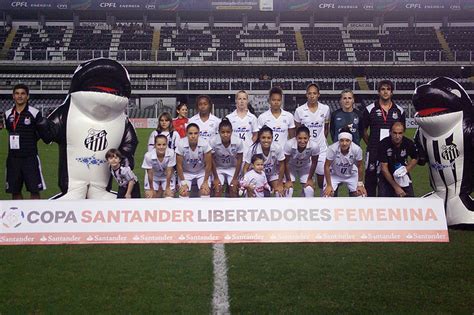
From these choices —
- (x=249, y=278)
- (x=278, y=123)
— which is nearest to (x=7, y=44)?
(x=278, y=123)

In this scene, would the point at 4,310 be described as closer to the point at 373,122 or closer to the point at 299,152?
the point at 299,152

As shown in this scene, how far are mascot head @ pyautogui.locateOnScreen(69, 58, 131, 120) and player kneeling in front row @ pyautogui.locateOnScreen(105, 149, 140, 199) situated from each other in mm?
541

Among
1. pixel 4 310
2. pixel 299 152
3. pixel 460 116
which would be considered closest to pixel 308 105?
pixel 299 152

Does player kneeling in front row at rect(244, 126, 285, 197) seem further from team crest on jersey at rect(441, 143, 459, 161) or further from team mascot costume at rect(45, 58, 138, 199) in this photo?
team crest on jersey at rect(441, 143, 459, 161)

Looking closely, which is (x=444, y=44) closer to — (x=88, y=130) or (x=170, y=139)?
(x=170, y=139)

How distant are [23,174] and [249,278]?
3.86m

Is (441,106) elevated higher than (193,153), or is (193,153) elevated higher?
(441,106)

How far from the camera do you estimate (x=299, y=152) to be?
769 centimetres

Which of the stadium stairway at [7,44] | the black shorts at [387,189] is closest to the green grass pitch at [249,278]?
the black shorts at [387,189]

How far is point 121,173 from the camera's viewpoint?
699cm

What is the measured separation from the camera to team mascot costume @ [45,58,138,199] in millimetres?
6969

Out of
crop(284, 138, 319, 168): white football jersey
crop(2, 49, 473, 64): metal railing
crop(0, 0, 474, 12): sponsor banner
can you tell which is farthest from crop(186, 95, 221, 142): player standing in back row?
crop(0, 0, 474, 12): sponsor banner

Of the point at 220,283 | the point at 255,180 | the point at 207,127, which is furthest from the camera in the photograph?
the point at 207,127

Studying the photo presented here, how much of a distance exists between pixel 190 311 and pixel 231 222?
1.66m
